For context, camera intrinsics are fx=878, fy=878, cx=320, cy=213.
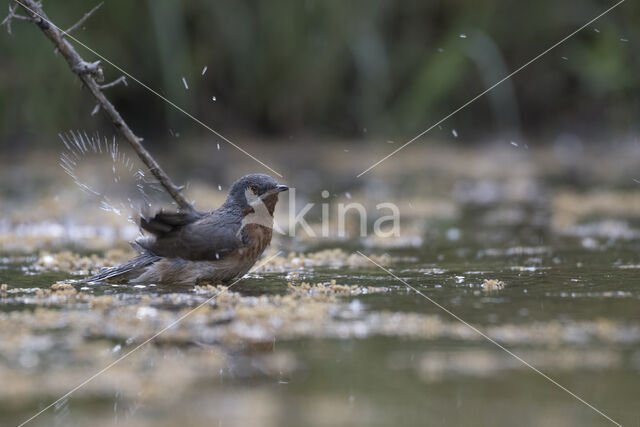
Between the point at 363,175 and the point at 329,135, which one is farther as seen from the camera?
the point at 329,135

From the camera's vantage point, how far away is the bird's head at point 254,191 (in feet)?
18.7

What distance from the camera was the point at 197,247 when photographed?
211 inches

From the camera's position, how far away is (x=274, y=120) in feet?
41.9

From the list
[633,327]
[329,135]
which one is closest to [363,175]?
[329,135]

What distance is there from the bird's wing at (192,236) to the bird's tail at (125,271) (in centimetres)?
9

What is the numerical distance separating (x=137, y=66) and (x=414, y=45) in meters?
3.98

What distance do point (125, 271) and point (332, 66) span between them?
277 inches

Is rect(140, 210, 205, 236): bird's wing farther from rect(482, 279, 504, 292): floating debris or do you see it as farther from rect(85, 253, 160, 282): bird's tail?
rect(482, 279, 504, 292): floating debris

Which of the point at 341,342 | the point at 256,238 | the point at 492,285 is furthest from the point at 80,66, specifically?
the point at 492,285

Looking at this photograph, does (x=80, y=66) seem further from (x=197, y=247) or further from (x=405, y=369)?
(x=405, y=369)

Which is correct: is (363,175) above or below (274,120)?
below

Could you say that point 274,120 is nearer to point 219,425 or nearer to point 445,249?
point 445,249

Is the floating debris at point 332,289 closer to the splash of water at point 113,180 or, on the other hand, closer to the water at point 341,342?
the water at point 341,342

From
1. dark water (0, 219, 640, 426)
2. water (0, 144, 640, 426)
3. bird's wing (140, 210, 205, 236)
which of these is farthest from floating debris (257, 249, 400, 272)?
dark water (0, 219, 640, 426)
